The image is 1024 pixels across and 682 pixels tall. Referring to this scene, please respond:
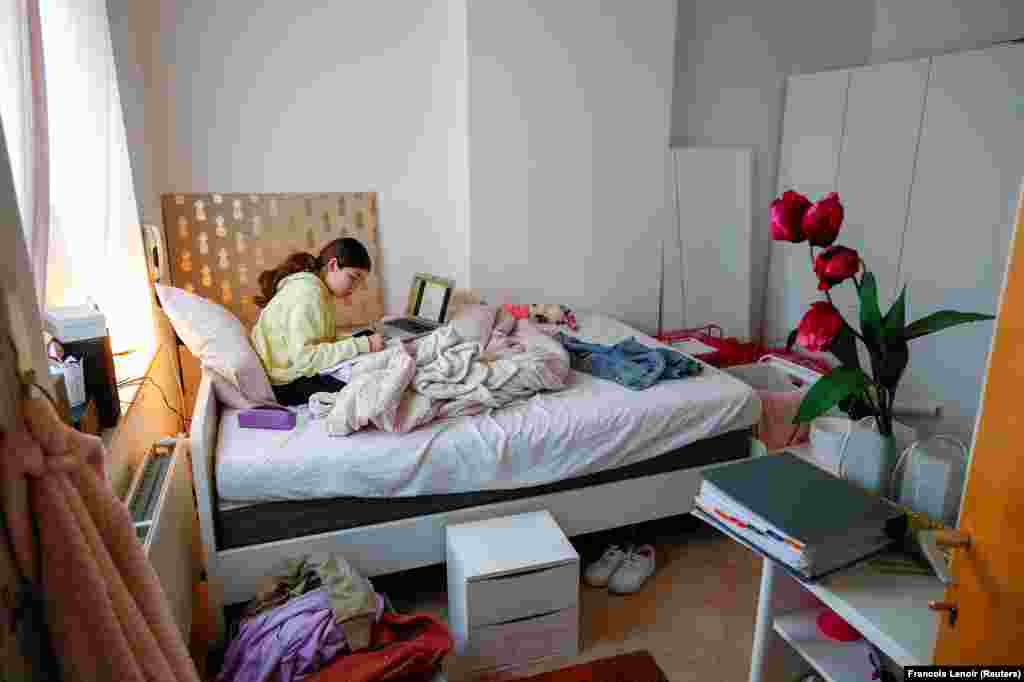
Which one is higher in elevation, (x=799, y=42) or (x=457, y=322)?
(x=799, y=42)

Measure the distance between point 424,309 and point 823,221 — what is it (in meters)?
2.15

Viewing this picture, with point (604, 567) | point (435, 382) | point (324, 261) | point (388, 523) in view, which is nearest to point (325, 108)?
point (324, 261)

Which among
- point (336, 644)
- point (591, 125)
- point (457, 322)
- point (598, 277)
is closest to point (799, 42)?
point (591, 125)

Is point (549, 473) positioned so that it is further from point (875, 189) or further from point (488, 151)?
point (875, 189)

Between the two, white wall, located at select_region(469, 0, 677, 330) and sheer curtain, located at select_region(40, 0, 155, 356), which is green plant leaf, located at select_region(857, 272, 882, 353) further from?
white wall, located at select_region(469, 0, 677, 330)

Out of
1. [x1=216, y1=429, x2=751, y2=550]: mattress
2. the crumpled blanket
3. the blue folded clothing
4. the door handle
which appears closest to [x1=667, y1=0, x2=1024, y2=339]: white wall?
the blue folded clothing

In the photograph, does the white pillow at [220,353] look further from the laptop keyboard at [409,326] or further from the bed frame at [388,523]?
the laptop keyboard at [409,326]

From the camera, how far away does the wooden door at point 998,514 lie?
2.77ft

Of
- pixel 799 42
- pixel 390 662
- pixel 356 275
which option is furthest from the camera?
pixel 799 42

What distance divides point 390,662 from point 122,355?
1.42m

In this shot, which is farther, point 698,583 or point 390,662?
point 698,583

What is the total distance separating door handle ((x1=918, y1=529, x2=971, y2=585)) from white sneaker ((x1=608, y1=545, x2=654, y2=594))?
128cm

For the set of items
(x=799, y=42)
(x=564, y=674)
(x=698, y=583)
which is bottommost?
(x=698, y=583)

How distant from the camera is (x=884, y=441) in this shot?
1.32m
